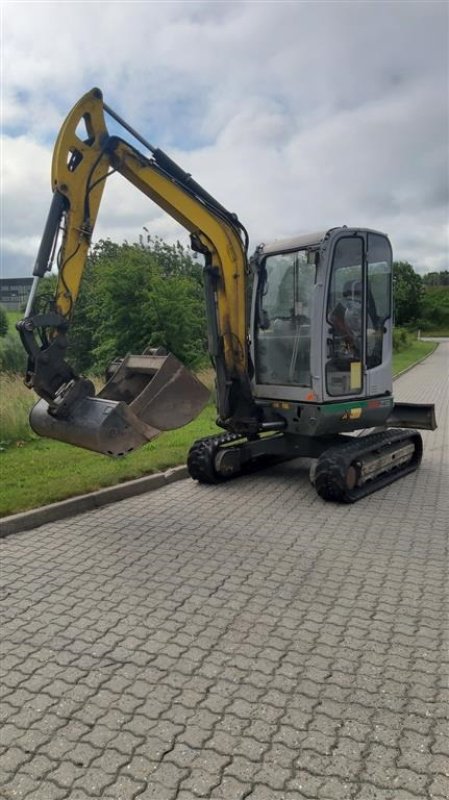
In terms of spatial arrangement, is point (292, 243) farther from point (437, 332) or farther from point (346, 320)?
point (437, 332)

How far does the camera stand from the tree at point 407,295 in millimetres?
56250

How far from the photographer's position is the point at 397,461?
739 cm

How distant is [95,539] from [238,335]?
286 cm

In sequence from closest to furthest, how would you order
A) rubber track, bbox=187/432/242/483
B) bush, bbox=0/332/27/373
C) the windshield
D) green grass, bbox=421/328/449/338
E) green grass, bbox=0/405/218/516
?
green grass, bbox=0/405/218/516
the windshield
rubber track, bbox=187/432/242/483
bush, bbox=0/332/27/373
green grass, bbox=421/328/449/338

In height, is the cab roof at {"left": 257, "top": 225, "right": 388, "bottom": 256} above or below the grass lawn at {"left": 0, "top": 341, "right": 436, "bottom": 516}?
above

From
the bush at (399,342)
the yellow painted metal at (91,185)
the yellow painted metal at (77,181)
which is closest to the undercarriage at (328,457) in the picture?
the yellow painted metal at (91,185)

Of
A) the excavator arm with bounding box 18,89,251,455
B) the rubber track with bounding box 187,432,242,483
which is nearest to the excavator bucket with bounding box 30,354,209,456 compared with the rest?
the excavator arm with bounding box 18,89,251,455

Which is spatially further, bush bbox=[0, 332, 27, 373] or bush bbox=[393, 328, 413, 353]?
bush bbox=[393, 328, 413, 353]

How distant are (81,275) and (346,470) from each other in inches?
125

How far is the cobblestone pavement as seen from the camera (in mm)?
2529

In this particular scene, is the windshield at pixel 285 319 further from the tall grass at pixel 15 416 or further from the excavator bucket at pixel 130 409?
the tall grass at pixel 15 416

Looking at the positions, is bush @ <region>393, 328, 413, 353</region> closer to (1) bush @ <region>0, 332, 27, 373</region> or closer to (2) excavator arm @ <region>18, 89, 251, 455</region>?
(1) bush @ <region>0, 332, 27, 373</region>

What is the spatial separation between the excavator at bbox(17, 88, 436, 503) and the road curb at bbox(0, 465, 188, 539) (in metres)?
0.35

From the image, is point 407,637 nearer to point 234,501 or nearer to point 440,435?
point 234,501
